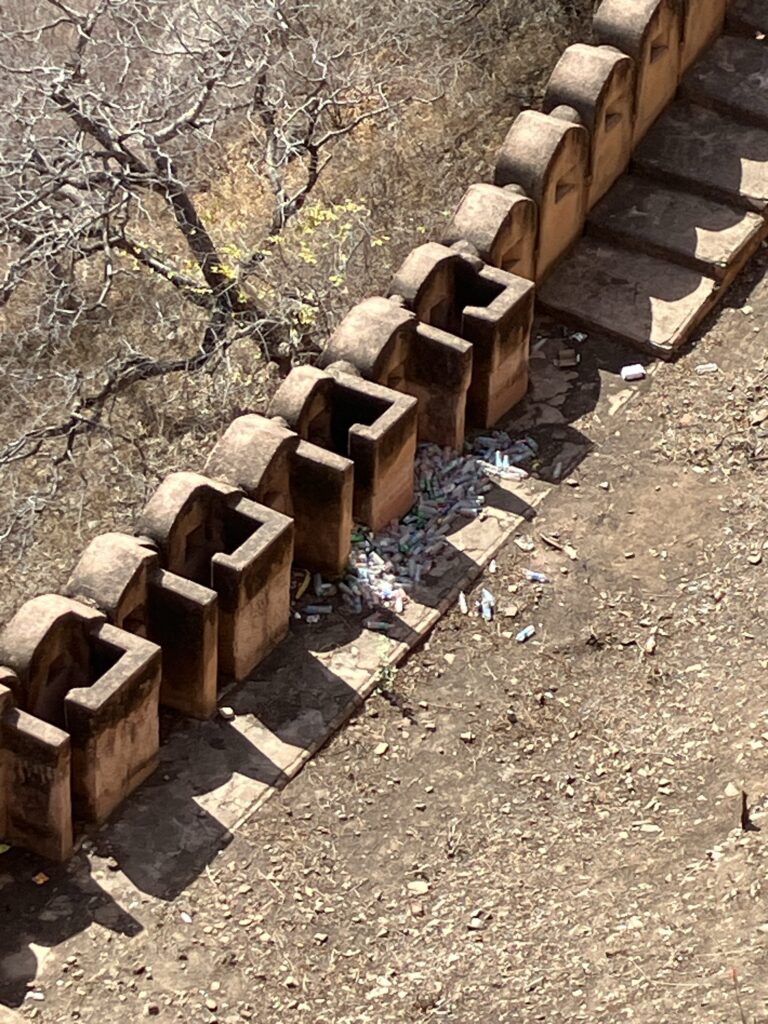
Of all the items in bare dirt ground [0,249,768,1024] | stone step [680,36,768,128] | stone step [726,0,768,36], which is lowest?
bare dirt ground [0,249,768,1024]

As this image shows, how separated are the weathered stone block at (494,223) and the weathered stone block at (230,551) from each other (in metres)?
2.42

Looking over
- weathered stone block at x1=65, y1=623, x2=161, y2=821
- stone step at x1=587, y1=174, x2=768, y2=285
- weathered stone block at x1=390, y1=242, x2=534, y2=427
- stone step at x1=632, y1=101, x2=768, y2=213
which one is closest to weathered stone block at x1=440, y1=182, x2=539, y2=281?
weathered stone block at x1=390, y1=242, x2=534, y2=427

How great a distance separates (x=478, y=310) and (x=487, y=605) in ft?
5.50

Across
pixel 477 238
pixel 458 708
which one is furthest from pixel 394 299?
pixel 458 708

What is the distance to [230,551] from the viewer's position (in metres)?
9.27

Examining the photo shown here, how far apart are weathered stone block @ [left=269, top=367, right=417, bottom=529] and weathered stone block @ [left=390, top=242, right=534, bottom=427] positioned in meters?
0.73

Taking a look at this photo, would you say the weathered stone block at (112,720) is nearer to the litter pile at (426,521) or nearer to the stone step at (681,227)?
the litter pile at (426,521)

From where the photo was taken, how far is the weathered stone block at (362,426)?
9.66 m

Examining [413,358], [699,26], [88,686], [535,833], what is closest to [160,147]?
[413,358]

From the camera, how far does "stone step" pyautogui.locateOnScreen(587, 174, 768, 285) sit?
11570 millimetres

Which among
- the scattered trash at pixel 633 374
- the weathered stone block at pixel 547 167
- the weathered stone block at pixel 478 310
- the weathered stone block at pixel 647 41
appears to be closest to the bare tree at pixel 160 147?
the weathered stone block at pixel 478 310

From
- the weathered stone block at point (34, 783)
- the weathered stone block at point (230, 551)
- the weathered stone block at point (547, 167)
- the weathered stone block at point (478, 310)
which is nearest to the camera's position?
the weathered stone block at point (34, 783)

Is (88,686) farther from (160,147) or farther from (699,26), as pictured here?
(699,26)

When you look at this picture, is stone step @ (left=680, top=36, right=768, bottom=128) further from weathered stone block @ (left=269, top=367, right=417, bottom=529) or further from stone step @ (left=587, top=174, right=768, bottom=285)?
weathered stone block @ (left=269, top=367, right=417, bottom=529)
